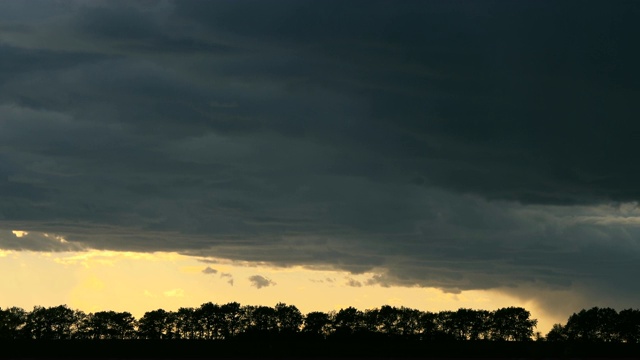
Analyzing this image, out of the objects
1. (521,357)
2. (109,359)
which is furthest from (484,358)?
(109,359)

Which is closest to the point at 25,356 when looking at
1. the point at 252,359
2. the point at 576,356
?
the point at 252,359

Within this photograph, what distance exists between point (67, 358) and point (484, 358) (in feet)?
274

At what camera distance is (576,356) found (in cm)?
18975

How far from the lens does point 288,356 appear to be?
19125 centimetres

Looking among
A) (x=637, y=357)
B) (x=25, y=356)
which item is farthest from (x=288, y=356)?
(x=637, y=357)

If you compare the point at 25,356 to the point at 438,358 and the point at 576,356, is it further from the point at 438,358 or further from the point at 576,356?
the point at 576,356

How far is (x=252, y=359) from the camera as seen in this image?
192 m

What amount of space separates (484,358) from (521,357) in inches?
403

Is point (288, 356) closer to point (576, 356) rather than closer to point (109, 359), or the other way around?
point (109, 359)

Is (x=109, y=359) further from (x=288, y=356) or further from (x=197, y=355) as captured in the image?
(x=288, y=356)

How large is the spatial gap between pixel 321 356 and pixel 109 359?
4177 centimetres

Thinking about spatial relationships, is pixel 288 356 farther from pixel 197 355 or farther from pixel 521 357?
pixel 521 357

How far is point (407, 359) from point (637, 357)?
4847cm

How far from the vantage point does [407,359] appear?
18812 cm
